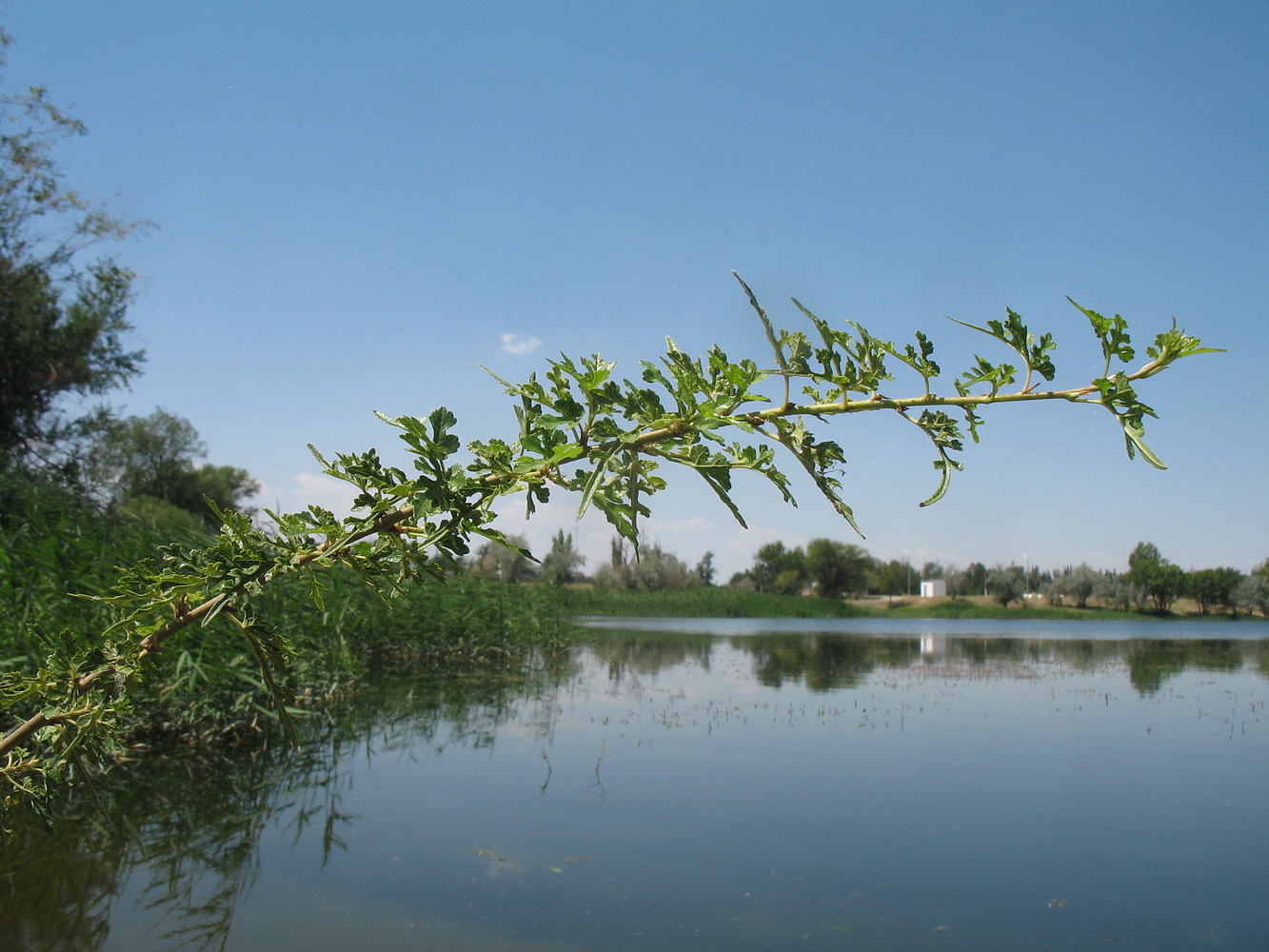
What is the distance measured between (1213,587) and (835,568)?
20.3 m

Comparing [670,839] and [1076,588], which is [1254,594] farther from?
[670,839]

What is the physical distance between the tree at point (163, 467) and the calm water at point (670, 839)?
11.9 metres

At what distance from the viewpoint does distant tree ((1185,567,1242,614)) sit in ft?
150

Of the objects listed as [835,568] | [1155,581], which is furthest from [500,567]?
[1155,581]

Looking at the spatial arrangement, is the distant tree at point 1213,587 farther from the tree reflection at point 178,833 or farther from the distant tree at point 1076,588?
the tree reflection at point 178,833

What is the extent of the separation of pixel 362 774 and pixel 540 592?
828 centimetres

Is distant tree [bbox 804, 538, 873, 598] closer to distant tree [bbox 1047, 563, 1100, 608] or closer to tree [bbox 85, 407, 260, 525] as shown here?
distant tree [bbox 1047, 563, 1100, 608]

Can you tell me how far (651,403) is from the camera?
885 mm

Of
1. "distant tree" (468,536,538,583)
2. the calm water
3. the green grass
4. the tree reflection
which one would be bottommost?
the green grass

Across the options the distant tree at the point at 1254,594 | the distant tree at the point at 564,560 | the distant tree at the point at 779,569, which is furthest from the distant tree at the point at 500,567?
the distant tree at the point at 1254,594

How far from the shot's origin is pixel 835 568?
4762cm

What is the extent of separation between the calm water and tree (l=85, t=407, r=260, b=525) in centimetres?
1195

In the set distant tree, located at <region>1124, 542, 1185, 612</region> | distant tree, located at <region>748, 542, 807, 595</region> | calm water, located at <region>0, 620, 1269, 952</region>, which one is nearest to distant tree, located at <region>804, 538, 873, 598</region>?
distant tree, located at <region>748, 542, 807, 595</region>

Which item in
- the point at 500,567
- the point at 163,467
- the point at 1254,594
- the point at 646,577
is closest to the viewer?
the point at 500,567
